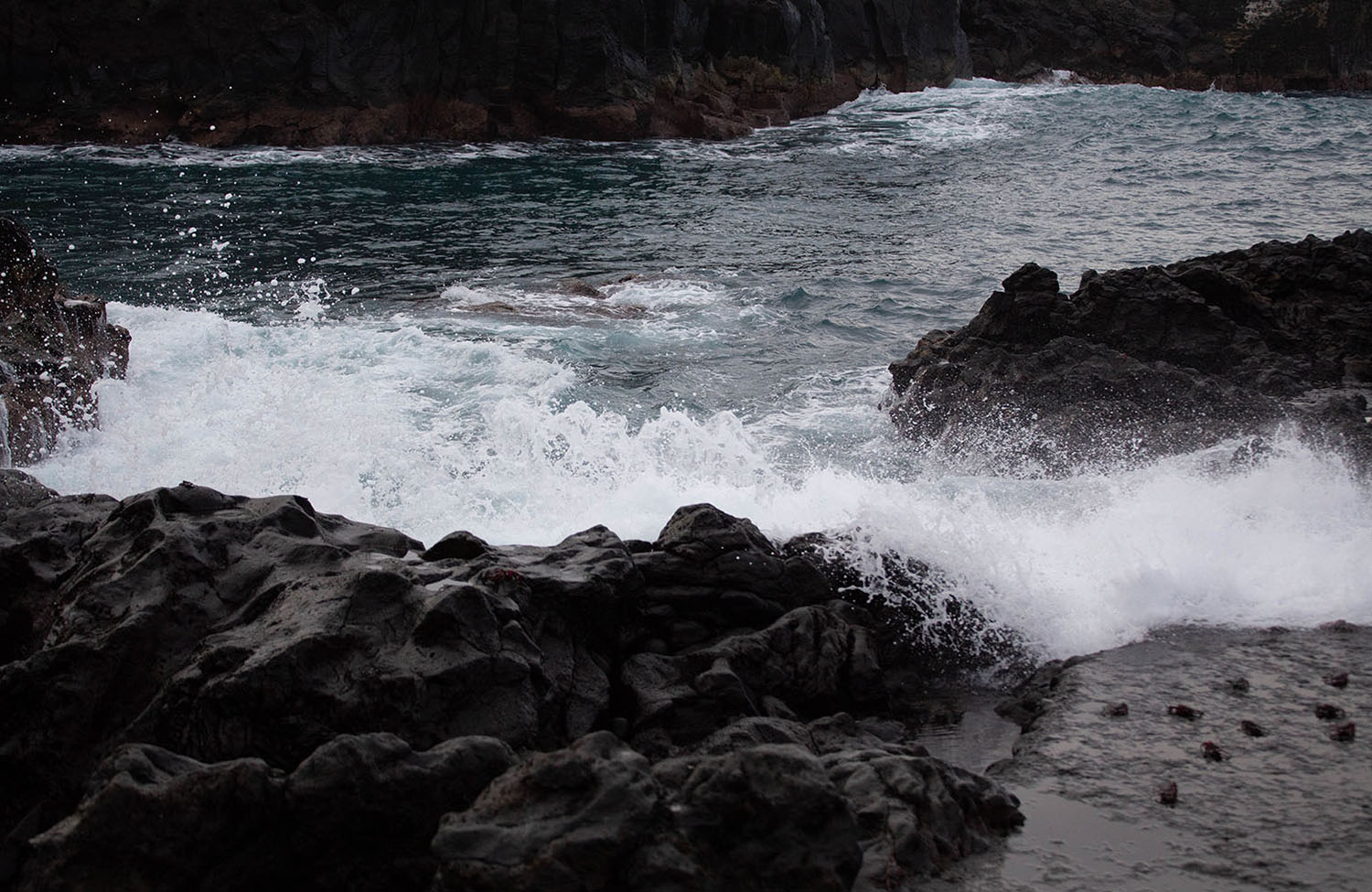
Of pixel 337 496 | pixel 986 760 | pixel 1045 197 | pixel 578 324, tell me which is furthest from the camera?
pixel 1045 197

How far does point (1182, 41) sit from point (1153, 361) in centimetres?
5092

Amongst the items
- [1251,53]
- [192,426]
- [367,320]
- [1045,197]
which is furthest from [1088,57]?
[192,426]

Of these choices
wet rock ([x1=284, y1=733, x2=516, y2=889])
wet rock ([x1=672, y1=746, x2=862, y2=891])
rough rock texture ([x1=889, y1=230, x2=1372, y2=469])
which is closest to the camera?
wet rock ([x1=672, y1=746, x2=862, y2=891])

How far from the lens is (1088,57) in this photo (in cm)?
5406

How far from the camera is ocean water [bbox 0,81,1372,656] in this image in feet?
28.5

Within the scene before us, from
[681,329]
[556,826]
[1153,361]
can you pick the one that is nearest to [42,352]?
[681,329]

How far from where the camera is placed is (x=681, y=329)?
1677 cm

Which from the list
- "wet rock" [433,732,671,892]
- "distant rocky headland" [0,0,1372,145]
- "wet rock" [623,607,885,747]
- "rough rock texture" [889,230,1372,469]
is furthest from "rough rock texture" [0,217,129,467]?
"distant rocky headland" [0,0,1372,145]

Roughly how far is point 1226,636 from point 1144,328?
5171mm

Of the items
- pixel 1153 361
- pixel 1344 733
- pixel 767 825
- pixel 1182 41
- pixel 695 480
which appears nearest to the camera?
pixel 767 825

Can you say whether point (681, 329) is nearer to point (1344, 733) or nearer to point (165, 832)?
point (1344, 733)

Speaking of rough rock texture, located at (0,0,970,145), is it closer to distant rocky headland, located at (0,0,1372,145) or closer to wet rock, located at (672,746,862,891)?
distant rocky headland, located at (0,0,1372,145)

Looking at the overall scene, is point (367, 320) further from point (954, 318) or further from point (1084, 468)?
point (1084, 468)

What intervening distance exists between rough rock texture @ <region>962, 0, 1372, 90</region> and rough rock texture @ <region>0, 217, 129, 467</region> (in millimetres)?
46875
